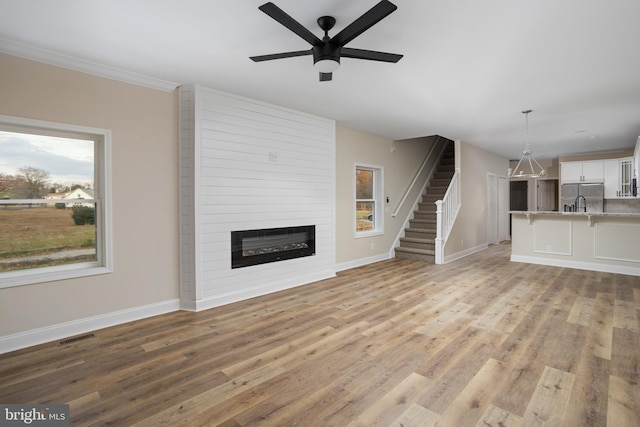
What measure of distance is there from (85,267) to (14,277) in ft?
1.73

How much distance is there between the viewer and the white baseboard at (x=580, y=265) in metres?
5.52

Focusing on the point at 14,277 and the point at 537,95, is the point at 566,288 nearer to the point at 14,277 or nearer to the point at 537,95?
the point at 537,95

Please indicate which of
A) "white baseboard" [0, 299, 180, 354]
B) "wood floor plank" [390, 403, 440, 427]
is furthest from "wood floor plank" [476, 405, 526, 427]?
"white baseboard" [0, 299, 180, 354]

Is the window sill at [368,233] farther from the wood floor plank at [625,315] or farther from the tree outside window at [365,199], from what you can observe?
the wood floor plank at [625,315]

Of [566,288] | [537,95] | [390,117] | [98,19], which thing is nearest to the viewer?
[98,19]

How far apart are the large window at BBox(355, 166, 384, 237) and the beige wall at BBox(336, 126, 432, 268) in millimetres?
155

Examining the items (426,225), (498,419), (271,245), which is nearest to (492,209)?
(426,225)

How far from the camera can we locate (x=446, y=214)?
672 centimetres

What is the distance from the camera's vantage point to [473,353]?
2691mm

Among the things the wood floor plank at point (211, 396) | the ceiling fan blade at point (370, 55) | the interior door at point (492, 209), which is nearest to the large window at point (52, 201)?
the wood floor plank at point (211, 396)

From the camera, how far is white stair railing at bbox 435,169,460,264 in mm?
6477

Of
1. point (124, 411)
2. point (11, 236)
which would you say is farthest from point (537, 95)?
point (11, 236)

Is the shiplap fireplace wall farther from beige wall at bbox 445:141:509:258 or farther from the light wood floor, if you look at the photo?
beige wall at bbox 445:141:509:258
